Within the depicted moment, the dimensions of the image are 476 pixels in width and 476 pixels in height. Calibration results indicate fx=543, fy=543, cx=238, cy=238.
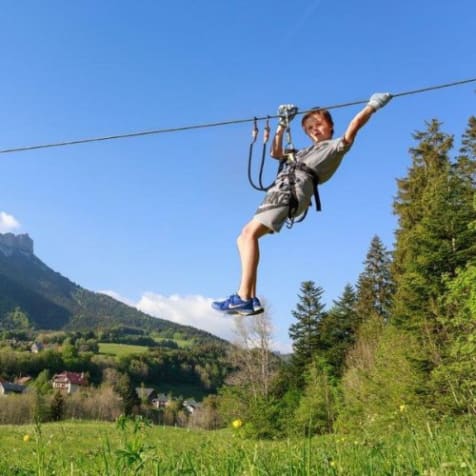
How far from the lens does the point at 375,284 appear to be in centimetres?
5197

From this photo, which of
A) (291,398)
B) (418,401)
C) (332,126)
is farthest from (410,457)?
(291,398)

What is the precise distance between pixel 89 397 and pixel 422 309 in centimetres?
7569

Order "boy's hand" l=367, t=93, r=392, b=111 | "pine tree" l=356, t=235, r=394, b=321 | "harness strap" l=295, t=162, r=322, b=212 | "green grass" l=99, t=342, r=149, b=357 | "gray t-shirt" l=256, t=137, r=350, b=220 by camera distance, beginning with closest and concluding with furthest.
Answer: "gray t-shirt" l=256, t=137, r=350, b=220 < "harness strap" l=295, t=162, r=322, b=212 < "boy's hand" l=367, t=93, r=392, b=111 < "pine tree" l=356, t=235, r=394, b=321 < "green grass" l=99, t=342, r=149, b=357

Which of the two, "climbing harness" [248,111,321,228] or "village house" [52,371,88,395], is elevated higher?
"climbing harness" [248,111,321,228]

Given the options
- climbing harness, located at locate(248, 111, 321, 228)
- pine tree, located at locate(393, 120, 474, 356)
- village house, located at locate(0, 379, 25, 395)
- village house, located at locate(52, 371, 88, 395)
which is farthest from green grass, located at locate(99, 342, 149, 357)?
climbing harness, located at locate(248, 111, 321, 228)

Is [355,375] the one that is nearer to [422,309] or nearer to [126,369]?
[422,309]

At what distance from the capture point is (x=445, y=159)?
129ft

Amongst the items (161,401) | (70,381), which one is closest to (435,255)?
(161,401)

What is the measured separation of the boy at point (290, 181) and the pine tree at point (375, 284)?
46.3 meters

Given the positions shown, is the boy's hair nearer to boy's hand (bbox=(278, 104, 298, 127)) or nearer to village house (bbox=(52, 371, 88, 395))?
boy's hand (bbox=(278, 104, 298, 127))

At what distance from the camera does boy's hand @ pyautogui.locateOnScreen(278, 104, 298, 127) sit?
5.51 metres

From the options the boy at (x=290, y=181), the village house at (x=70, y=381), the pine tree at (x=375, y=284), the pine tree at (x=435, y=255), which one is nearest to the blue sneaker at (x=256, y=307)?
the boy at (x=290, y=181)

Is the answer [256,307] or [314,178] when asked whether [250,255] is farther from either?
[314,178]

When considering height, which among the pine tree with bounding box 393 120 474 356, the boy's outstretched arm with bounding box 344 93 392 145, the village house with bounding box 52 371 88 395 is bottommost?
the village house with bounding box 52 371 88 395
